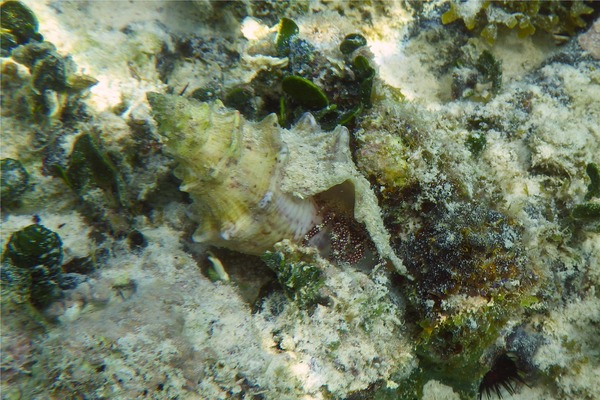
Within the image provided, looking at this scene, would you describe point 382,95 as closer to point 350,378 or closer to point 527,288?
point 527,288

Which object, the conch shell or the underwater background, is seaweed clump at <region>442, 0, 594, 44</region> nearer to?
the underwater background

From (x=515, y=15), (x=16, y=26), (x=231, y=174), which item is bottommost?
(x=16, y=26)

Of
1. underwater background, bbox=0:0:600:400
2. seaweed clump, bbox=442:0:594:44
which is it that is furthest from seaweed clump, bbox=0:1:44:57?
seaweed clump, bbox=442:0:594:44

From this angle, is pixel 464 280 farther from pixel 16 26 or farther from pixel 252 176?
pixel 16 26

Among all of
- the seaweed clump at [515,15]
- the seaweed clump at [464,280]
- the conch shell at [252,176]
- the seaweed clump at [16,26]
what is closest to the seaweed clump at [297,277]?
the conch shell at [252,176]

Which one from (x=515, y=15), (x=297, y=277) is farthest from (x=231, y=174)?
(x=515, y=15)

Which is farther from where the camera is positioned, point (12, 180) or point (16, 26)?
point (16, 26)

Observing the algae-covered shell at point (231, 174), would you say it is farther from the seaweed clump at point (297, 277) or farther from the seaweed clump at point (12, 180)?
the seaweed clump at point (12, 180)
